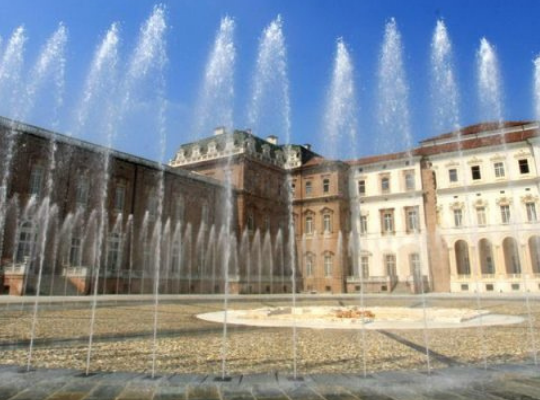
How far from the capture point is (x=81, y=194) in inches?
1201

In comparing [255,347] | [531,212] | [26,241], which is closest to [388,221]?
[531,212]

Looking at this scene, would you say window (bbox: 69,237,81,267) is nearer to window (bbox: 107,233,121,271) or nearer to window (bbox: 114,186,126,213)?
window (bbox: 107,233,121,271)

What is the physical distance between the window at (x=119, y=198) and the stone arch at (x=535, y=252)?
116 ft

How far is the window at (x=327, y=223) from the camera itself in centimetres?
4553

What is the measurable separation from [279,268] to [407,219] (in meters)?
14.0

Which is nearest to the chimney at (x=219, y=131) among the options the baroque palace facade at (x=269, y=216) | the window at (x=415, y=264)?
the baroque palace facade at (x=269, y=216)

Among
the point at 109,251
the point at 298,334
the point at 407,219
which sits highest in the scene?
the point at 407,219

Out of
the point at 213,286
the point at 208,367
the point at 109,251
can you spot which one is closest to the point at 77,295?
the point at 109,251

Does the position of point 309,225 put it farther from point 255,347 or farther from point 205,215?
point 255,347

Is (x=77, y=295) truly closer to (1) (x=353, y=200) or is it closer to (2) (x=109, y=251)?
(2) (x=109, y=251)

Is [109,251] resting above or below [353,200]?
below

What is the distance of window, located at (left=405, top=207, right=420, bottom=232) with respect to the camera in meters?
41.4

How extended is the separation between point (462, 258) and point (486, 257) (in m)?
2.21

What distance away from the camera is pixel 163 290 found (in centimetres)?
3275
